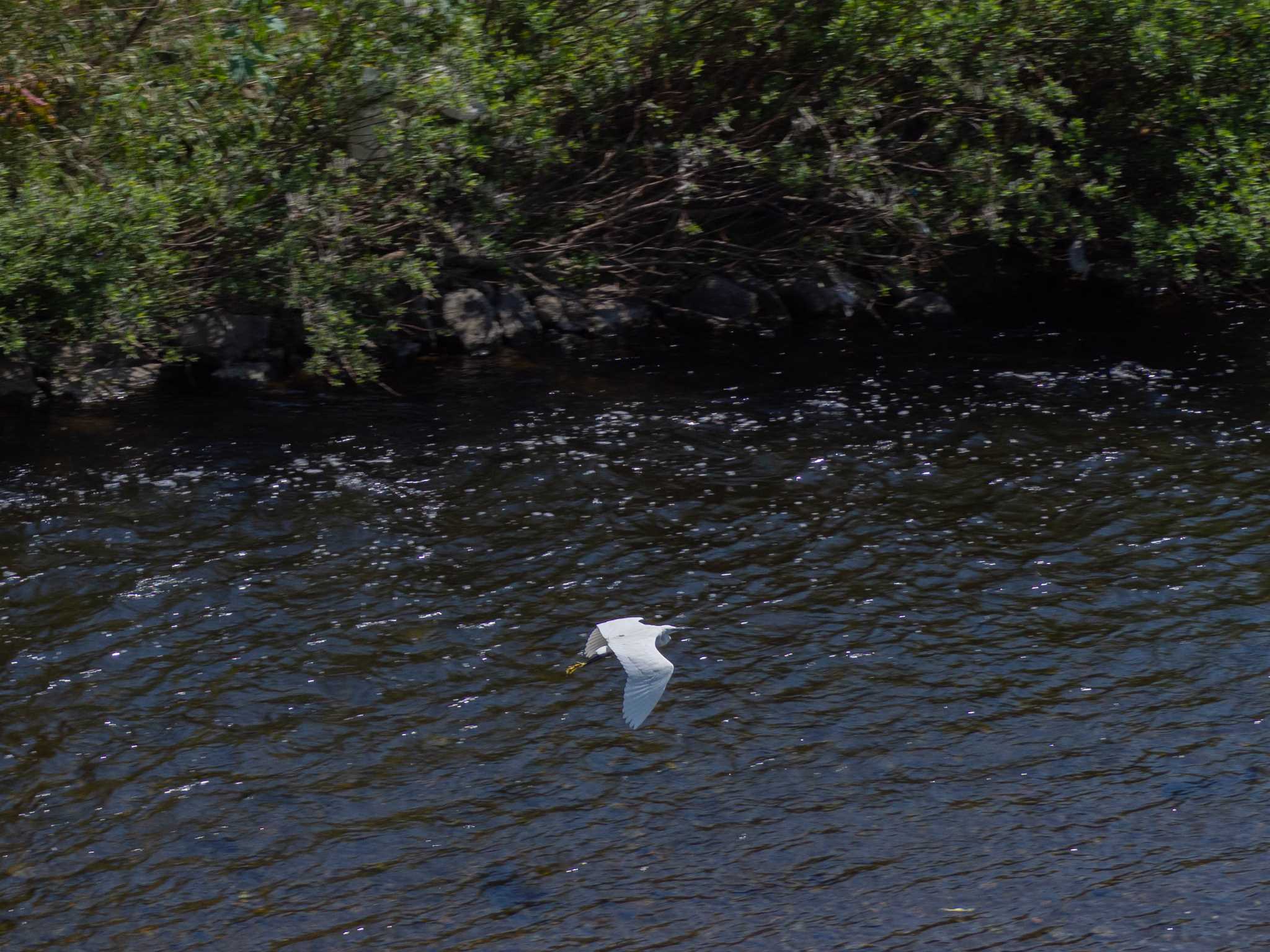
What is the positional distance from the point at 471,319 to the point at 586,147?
2341mm

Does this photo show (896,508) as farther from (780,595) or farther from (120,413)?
(120,413)

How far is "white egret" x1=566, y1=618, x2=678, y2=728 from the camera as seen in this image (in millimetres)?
6984

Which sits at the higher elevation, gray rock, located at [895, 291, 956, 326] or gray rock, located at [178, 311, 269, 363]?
gray rock, located at [178, 311, 269, 363]

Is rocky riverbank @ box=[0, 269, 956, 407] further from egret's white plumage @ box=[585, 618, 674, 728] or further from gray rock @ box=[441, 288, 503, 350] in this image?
egret's white plumage @ box=[585, 618, 674, 728]

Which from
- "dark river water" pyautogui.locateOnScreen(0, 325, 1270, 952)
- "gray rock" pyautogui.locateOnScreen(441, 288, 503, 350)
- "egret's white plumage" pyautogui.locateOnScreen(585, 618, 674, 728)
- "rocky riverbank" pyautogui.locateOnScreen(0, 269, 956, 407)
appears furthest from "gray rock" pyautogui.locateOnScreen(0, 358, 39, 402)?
"egret's white plumage" pyautogui.locateOnScreen(585, 618, 674, 728)

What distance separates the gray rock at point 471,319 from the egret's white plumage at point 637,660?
7.55 meters

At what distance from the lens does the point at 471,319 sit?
14.6 meters

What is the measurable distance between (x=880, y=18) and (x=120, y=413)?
342 inches

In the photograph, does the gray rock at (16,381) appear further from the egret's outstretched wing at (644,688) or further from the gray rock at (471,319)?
the egret's outstretched wing at (644,688)

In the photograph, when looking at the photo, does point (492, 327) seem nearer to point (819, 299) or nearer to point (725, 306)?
point (725, 306)

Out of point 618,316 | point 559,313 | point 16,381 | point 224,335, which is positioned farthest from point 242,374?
point 618,316

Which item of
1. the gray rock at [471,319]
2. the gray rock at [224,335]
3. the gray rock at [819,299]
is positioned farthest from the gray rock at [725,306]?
Answer: the gray rock at [224,335]

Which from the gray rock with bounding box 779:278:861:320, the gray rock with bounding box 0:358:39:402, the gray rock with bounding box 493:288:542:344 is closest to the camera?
the gray rock with bounding box 0:358:39:402

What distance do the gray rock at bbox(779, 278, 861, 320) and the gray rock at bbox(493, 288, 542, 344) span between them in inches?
128
